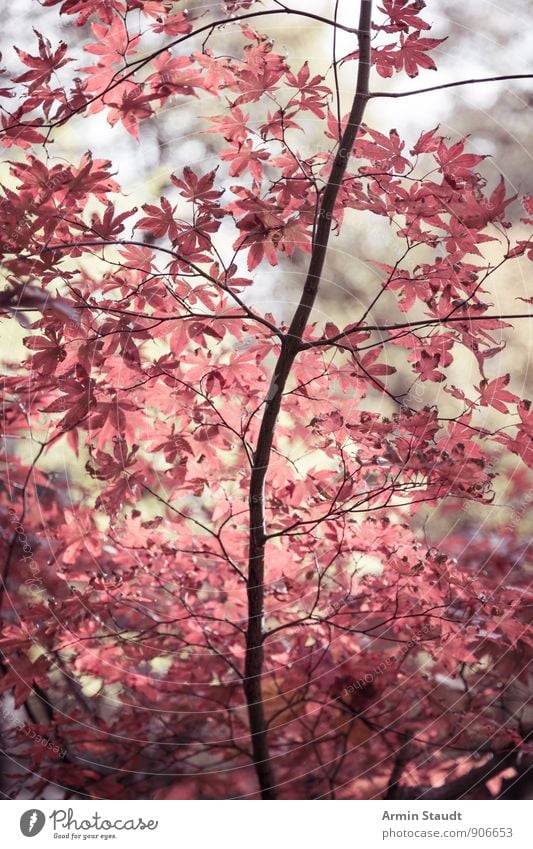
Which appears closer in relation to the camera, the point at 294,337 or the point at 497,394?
the point at 294,337

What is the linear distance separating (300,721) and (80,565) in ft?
1.35

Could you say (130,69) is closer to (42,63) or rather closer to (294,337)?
(42,63)

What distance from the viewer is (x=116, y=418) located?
3.43 ft

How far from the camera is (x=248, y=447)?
3.56 ft

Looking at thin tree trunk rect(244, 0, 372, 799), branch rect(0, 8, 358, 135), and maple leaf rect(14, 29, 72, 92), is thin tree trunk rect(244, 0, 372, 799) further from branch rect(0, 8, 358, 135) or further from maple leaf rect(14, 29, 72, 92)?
maple leaf rect(14, 29, 72, 92)

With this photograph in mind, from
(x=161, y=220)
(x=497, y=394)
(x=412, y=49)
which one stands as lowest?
(x=497, y=394)
